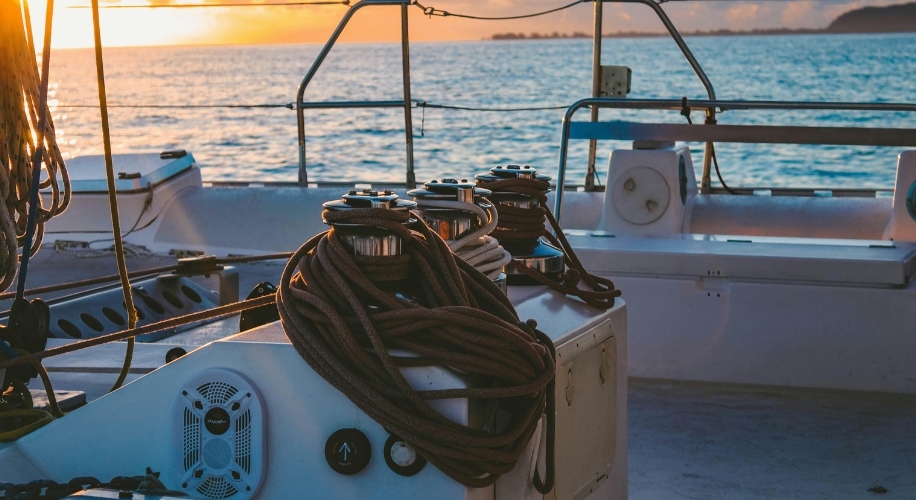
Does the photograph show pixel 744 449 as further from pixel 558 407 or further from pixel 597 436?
pixel 558 407

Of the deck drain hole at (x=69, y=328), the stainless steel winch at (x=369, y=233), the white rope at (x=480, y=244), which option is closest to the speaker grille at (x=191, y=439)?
the stainless steel winch at (x=369, y=233)

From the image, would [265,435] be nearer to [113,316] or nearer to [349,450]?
[349,450]

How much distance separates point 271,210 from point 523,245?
3019 mm

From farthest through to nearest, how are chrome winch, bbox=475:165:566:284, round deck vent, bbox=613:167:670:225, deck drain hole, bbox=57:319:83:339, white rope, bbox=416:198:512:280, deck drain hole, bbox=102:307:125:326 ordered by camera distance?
round deck vent, bbox=613:167:670:225, deck drain hole, bbox=102:307:125:326, deck drain hole, bbox=57:319:83:339, chrome winch, bbox=475:165:566:284, white rope, bbox=416:198:512:280

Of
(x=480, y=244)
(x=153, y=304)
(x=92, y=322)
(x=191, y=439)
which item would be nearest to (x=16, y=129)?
(x=191, y=439)

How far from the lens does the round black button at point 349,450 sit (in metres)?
1.15

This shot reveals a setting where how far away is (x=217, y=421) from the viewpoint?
1204mm

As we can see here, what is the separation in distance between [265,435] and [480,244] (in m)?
0.42

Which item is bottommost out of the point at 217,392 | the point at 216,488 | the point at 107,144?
the point at 216,488

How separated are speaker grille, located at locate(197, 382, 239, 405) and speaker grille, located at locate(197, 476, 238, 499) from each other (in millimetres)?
100

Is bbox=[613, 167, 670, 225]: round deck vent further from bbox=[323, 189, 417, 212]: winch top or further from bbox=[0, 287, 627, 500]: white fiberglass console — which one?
bbox=[323, 189, 417, 212]: winch top

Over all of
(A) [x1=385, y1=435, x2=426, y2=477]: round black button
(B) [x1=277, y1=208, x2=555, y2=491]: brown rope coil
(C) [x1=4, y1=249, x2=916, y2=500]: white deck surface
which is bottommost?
(C) [x1=4, y1=249, x2=916, y2=500]: white deck surface

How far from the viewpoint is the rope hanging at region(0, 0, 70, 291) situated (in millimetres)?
1574

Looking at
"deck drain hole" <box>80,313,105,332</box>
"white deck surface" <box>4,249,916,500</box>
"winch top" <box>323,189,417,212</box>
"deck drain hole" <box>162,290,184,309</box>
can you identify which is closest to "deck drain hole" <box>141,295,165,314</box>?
"deck drain hole" <box>162,290,184,309</box>
